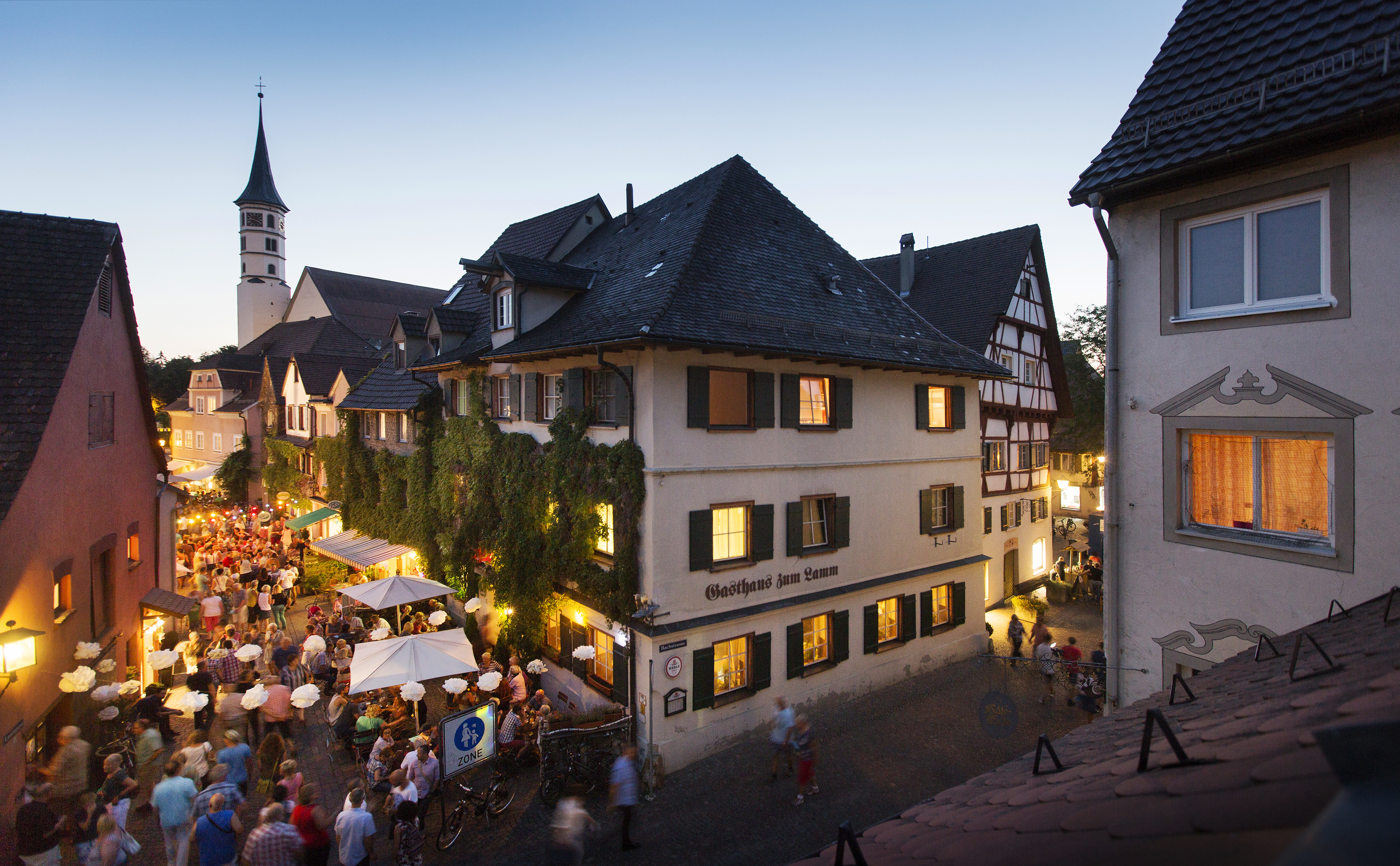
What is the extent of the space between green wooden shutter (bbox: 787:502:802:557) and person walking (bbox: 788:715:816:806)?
11.5 ft

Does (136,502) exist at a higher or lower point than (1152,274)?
lower

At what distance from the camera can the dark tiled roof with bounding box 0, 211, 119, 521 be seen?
9.70m

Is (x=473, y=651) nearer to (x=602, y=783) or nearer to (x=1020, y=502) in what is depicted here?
(x=602, y=783)

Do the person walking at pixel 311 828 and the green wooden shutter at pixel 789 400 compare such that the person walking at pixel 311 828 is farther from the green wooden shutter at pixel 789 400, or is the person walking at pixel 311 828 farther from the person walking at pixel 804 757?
the green wooden shutter at pixel 789 400

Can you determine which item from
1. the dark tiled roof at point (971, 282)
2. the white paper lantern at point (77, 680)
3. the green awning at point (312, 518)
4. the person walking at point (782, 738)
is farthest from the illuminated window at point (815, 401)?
the green awning at point (312, 518)

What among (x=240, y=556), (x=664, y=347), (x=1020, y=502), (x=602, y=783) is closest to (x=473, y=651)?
(x=602, y=783)

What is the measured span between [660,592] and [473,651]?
7.01 metres

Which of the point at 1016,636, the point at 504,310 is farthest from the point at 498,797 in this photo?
the point at 1016,636

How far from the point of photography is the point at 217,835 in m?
8.31

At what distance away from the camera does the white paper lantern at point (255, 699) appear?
12008 millimetres

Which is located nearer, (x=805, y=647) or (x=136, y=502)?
(x=805, y=647)

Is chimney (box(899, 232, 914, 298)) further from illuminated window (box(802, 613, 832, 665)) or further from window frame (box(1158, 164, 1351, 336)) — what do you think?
window frame (box(1158, 164, 1351, 336))

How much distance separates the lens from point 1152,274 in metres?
A: 6.63

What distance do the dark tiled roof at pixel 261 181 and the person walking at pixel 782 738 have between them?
76922 mm
